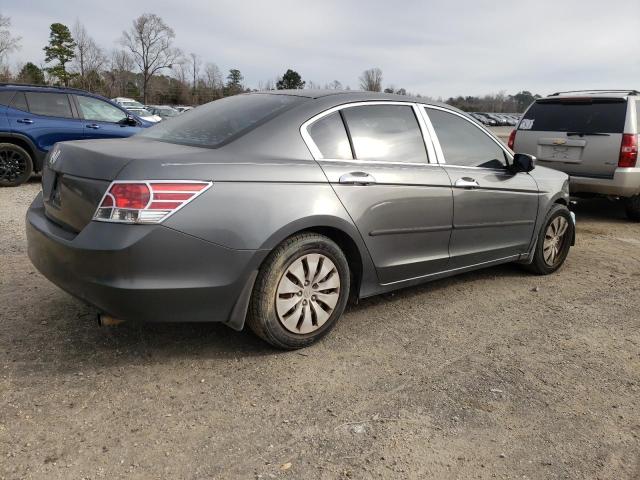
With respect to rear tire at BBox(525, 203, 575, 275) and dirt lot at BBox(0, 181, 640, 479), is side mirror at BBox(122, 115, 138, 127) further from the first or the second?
rear tire at BBox(525, 203, 575, 275)

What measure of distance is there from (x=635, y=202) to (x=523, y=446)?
6.74 m

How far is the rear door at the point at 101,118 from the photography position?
9336 millimetres

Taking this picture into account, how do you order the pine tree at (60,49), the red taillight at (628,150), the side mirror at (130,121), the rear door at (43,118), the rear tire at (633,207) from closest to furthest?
the red taillight at (628,150) < the rear tire at (633,207) < the rear door at (43,118) < the side mirror at (130,121) < the pine tree at (60,49)

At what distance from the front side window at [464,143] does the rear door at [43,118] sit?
7217 mm

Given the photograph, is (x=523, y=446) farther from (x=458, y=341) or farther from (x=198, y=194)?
(x=198, y=194)

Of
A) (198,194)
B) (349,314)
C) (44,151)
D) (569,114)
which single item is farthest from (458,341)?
(44,151)

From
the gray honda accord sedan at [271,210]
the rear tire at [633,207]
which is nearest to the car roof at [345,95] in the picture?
the gray honda accord sedan at [271,210]

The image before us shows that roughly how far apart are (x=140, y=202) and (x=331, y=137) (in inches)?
51.2

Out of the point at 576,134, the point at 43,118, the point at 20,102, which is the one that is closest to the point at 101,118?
the point at 43,118

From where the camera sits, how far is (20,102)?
886 centimetres

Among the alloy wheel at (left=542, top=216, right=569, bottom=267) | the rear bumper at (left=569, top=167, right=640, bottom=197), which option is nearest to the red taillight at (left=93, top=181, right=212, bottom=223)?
the alloy wheel at (left=542, top=216, right=569, bottom=267)

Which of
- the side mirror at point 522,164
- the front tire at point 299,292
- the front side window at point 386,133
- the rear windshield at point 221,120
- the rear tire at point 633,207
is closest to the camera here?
the front tire at point 299,292

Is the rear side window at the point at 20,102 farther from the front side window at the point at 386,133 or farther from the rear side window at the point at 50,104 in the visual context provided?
the front side window at the point at 386,133

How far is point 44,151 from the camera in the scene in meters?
8.94
